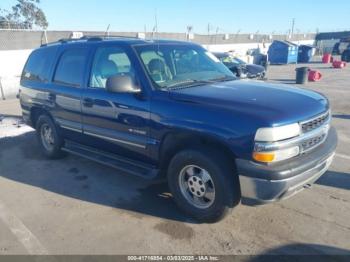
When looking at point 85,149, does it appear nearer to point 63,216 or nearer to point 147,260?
point 63,216

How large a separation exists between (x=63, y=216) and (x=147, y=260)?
1422mm

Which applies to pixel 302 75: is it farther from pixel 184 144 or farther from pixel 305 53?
pixel 305 53

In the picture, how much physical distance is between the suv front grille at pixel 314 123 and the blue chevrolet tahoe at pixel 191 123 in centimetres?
1

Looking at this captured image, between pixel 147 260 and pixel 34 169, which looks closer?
pixel 147 260

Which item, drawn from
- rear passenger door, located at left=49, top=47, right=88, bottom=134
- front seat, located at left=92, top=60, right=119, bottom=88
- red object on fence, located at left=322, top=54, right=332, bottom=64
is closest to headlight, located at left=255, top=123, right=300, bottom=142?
front seat, located at left=92, top=60, right=119, bottom=88

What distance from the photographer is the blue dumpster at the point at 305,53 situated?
3148 cm

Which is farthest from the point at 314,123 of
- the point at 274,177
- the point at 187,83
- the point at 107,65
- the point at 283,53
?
the point at 283,53

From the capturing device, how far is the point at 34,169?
5766mm

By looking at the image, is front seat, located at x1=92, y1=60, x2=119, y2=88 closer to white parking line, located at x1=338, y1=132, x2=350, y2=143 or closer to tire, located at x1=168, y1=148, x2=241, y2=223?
tire, located at x1=168, y1=148, x2=241, y2=223

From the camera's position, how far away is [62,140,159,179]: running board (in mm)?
4270

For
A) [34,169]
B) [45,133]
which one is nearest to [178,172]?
[34,169]

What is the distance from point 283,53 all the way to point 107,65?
28.0m

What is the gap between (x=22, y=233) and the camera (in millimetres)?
3820

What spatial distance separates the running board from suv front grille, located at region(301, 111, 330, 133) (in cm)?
179
